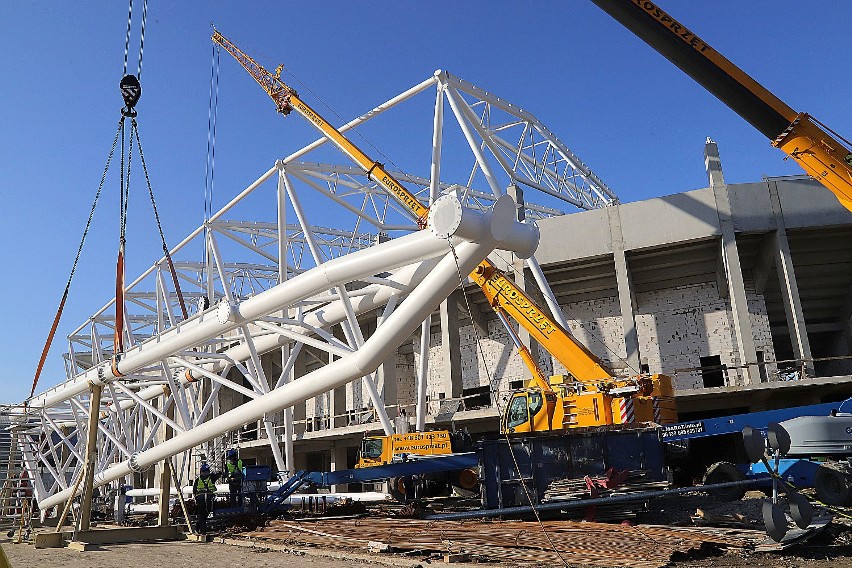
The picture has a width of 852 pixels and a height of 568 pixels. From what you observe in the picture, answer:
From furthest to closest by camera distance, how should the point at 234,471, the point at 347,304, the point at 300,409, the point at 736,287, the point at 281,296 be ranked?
1. the point at 300,409
2. the point at 736,287
3. the point at 234,471
4. the point at 347,304
5. the point at 281,296

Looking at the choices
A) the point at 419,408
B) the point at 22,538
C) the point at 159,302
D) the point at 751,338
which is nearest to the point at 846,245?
the point at 751,338

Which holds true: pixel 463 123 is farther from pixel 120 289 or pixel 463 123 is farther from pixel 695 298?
pixel 695 298

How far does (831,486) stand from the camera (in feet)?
41.0

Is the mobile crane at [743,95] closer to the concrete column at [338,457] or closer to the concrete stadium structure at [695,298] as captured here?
the concrete stadium structure at [695,298]

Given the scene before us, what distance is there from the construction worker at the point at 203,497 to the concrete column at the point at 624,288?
15.0m

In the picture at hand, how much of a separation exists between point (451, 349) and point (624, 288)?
7838 millimetres

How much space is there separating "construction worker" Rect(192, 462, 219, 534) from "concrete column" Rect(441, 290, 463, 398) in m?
11.7

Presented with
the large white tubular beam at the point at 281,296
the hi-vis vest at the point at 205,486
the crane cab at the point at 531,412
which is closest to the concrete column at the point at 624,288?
the crane cab at the point at 531,412

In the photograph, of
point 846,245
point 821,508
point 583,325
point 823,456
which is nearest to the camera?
point 821,508

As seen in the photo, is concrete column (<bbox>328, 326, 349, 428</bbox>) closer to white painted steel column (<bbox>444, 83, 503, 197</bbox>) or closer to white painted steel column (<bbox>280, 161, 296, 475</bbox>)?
white painted steel column (<bbox>280, 161, 296, 475</bbox>)

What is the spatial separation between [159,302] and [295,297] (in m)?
11.7

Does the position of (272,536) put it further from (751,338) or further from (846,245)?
(846,245)

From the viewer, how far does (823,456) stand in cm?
1313

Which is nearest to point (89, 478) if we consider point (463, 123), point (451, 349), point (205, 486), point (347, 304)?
point (205, 486)
